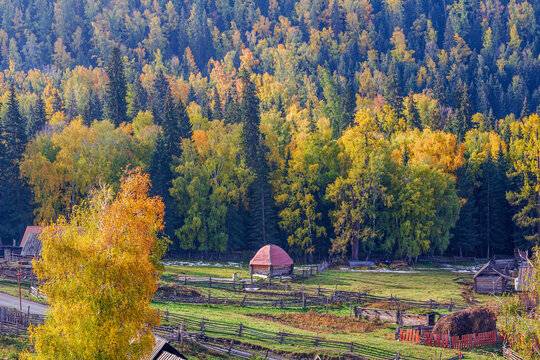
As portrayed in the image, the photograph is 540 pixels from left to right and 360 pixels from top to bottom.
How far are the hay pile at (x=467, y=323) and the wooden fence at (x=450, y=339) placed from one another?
0.33 m

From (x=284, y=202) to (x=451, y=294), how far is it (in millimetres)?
34770

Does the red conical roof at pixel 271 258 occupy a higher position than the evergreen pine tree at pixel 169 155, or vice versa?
the evergreen pine tree at pixel 169 155

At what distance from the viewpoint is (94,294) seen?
2675 cm

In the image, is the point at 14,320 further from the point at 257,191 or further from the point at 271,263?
the point at 257,191

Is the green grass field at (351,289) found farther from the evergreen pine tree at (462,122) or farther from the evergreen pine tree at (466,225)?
the evergreen pine tree at (462,122)

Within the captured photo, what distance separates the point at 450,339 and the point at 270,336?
437 inches

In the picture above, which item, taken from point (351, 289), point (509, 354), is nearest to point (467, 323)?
point (509, 354)

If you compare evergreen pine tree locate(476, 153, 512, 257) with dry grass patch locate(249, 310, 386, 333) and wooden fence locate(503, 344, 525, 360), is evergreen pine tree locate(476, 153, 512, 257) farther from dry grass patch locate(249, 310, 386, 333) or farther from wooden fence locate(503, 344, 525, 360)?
wooden fence locate(503, 344, 525, 360)

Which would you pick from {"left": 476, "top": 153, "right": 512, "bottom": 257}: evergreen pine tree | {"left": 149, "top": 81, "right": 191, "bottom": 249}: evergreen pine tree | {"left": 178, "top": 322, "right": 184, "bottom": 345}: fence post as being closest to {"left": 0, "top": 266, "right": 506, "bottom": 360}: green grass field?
{"left": 178, "top": 322, "right": 184, "bottom": 345}: fence post

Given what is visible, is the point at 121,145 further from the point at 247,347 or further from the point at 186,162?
the point at 247,347

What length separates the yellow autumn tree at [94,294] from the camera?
25984 mm

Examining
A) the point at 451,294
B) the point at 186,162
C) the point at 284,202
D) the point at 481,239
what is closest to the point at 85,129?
the point at 186,162

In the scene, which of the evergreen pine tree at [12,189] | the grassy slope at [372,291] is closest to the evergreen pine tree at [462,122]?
the grassy slope at [372,291]

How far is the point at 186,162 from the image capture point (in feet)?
287
